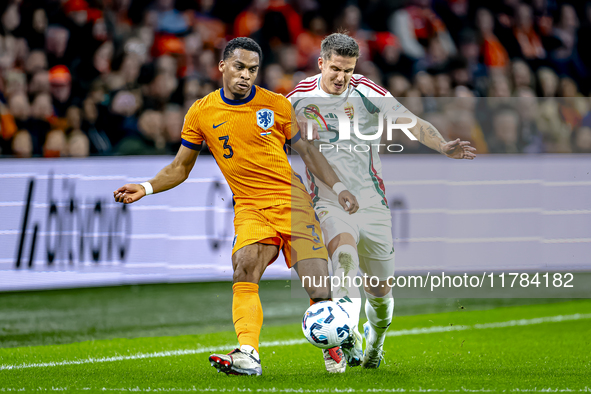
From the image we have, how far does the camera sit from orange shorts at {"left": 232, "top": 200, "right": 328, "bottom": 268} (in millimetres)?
4875

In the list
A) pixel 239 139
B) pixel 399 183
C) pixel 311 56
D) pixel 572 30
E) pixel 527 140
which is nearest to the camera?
pixel 239 139

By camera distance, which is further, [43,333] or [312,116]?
[43,333]

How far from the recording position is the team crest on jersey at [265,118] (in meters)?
5.01

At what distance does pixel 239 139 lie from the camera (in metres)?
4.97

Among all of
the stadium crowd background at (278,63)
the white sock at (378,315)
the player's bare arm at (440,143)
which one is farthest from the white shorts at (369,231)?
the stadium crowd background at (278,63)

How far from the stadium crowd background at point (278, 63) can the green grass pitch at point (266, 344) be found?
1.85 metres

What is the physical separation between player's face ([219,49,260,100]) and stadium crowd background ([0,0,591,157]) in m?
3.91

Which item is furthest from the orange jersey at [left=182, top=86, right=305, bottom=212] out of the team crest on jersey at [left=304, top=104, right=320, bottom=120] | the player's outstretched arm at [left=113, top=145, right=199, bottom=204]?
the team crest on jersey at [left=304, top=104, right=320, bottom=120]

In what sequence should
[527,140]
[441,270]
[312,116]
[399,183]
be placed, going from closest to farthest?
[312,116], [441,270], [399,183], [527,140]

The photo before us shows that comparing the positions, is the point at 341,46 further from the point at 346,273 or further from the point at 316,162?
the point at 346,273

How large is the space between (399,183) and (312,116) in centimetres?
328

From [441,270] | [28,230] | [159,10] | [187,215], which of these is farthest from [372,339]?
[159,10]

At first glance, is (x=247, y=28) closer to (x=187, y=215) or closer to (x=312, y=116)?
(x=187, y=215)

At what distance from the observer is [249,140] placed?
4984 mm
